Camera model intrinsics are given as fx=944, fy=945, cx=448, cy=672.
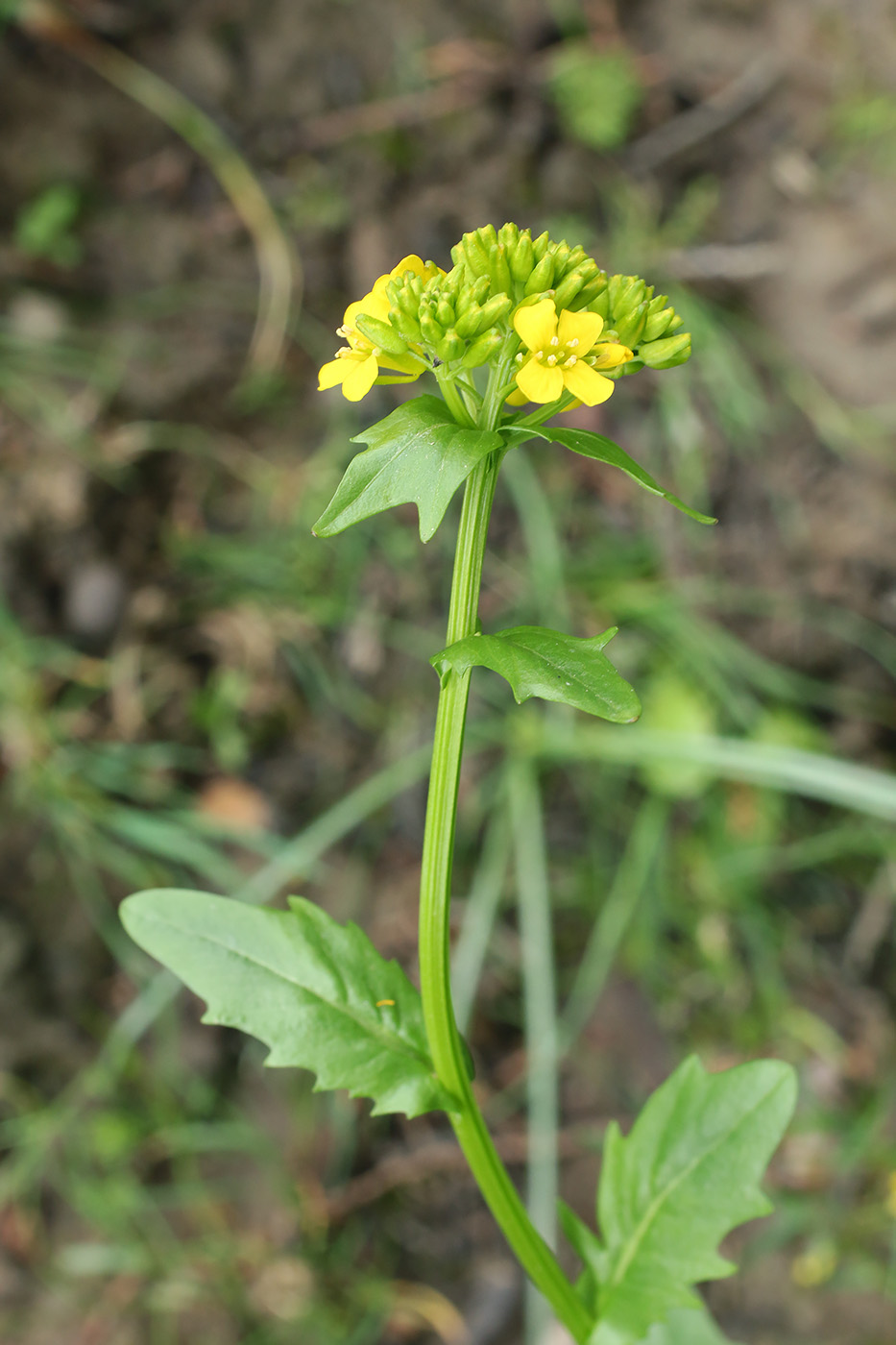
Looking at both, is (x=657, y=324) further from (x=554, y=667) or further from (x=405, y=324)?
(x=554, y=667)

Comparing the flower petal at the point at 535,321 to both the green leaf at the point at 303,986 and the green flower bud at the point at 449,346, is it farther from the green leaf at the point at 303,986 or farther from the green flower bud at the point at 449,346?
the green leaf at the point at 303,986

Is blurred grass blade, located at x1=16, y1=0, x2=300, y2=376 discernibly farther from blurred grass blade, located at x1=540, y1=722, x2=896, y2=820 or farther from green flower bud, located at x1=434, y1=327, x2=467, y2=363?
green flower bud, located at x1=434, y1=327, x2=467, y2=363

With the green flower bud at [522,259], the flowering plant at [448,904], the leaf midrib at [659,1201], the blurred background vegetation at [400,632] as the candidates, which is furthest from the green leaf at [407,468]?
the blurred background vegetation at [400,632]

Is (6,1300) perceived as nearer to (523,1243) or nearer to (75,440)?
(523,1243)

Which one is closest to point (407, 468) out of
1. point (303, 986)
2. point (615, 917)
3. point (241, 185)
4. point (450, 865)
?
point (450, 865)

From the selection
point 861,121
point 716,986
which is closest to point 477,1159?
point 716,986

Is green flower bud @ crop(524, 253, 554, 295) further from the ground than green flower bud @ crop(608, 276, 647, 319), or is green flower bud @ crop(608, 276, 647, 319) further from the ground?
green flower bud @ crop(524, 253, 554, 295)

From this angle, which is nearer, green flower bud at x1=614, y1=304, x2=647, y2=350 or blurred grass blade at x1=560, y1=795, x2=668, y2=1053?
green flower bud at x1=614, y1=304, x2=647, y2=350

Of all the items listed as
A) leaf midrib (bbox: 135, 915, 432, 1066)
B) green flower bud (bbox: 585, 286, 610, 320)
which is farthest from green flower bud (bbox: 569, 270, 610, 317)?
leaf midrib (bbox: 135, 915, 432, 1066)
